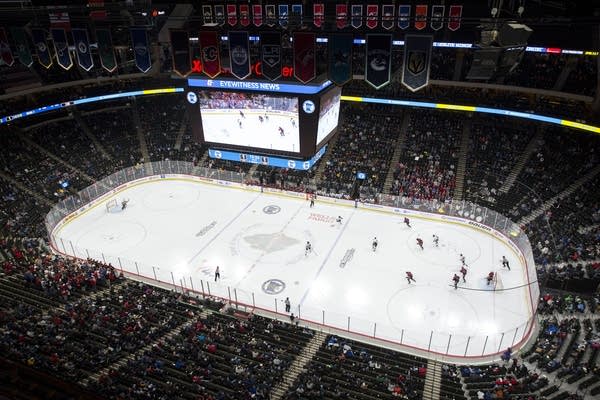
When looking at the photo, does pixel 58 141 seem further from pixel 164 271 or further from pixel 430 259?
pixel 430 259

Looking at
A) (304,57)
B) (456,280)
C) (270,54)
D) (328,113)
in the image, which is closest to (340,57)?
(304,57)

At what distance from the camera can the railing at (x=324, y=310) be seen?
65.0ft

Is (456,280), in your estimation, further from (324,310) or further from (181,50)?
(181,50)

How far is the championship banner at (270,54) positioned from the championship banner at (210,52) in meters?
2.28

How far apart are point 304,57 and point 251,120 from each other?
5839 mm

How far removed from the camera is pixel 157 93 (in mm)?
41344

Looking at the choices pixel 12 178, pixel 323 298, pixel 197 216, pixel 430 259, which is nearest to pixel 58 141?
pixel 12 178

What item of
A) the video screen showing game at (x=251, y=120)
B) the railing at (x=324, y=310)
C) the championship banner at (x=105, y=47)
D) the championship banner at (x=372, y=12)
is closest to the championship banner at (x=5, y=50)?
the championship banner at (x=105, y=47)

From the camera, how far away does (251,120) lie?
24.4 meters

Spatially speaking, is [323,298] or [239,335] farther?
[323,298]

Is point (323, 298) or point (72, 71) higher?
point (72, 71)

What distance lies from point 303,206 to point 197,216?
7.39 m

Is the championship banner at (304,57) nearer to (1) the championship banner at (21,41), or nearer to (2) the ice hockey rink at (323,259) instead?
(2) the ice hockey rink at (323,259)

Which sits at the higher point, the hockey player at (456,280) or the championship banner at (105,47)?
the championship banner at (105,47)
